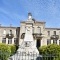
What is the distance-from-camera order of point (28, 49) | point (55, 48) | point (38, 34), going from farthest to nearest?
point (38, 34)
point (28, 49)
point (55, 48)

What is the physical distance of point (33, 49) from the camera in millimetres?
49344

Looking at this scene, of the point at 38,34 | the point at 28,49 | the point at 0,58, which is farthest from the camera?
the point at 38,34

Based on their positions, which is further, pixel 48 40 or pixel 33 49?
pixel 48 40

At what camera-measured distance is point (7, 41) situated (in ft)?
225

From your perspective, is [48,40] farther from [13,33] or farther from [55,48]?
[55,48]

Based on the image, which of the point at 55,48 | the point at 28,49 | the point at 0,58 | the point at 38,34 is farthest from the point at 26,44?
the point at 0,58

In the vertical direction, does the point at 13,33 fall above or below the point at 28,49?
above

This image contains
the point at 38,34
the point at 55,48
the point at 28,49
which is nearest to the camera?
the point at 55,48

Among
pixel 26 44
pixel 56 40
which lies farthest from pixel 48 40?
pixel 26 44

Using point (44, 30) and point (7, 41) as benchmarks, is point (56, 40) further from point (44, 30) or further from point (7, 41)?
point (7, 41)

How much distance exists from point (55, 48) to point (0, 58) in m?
17.3

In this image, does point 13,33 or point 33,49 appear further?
point 13,33

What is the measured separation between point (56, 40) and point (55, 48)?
26113 mm

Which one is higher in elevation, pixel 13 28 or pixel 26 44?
pixel 13 28
